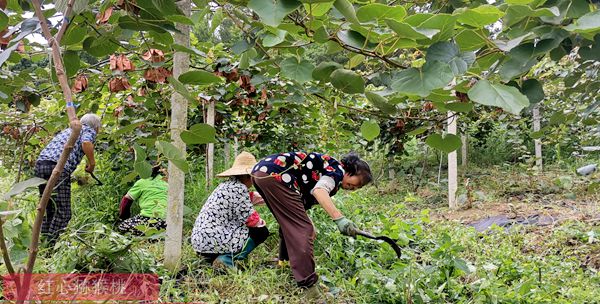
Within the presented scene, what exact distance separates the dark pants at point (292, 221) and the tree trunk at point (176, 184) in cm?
43

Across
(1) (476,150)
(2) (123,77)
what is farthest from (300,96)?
(1) (476,150)

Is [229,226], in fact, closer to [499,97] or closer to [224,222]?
[224,222]

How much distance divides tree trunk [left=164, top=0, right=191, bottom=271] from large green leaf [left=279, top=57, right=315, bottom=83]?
4.11 ft

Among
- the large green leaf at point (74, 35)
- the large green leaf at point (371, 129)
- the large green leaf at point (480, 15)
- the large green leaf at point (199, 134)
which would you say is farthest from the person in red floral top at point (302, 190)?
the large green leaf at point (480, 15)

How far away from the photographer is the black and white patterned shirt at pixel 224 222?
2.64 meters

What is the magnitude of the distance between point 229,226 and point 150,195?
3.22ft

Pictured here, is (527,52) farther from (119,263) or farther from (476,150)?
(476,150)

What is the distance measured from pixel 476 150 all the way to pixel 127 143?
6.17m

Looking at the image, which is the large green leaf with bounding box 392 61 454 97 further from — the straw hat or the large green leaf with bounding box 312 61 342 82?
the straw hat

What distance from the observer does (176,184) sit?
2.29 meters

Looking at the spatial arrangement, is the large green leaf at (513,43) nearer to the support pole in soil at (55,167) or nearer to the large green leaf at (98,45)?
the support pole in soil at (55,167)

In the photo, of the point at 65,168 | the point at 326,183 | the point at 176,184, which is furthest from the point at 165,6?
the point at 65,168

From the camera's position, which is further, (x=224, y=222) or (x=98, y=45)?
(x=224, y=222)

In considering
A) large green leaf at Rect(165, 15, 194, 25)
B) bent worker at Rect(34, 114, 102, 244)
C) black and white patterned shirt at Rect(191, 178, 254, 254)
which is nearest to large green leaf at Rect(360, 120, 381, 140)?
large green leaf at Rect(165, 15, 194, 25)
